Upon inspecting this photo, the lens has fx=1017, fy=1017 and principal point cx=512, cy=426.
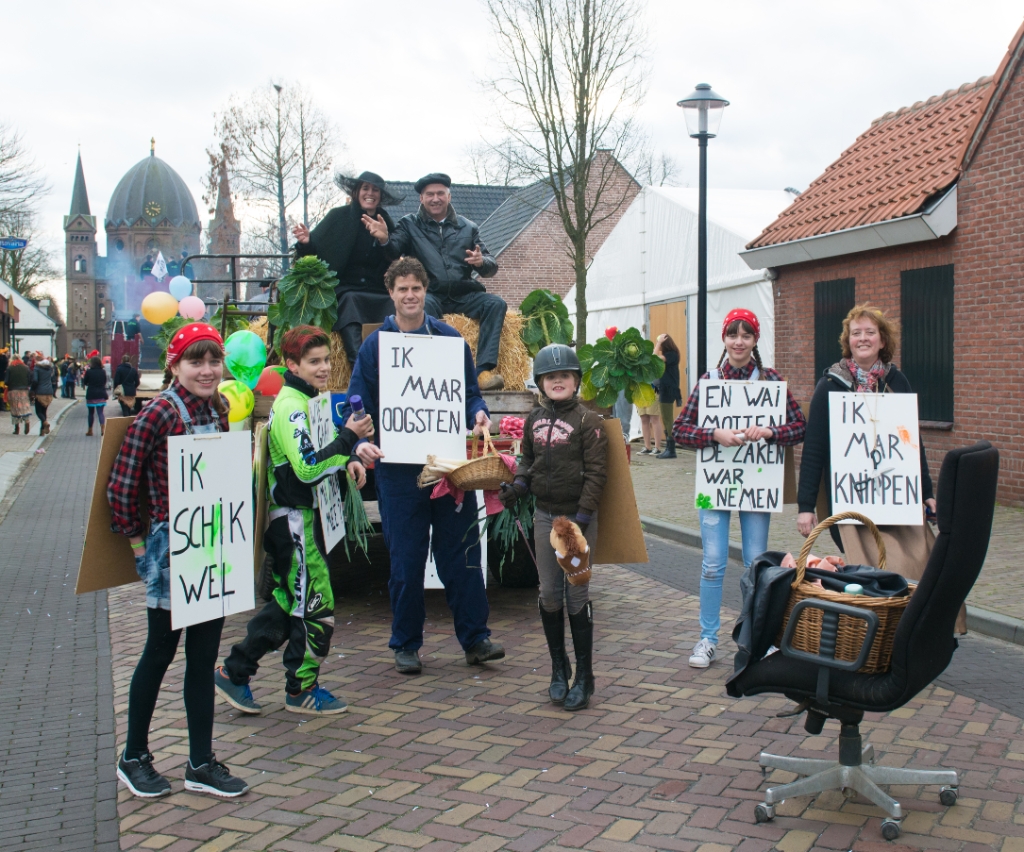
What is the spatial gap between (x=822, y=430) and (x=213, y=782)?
10.1ft

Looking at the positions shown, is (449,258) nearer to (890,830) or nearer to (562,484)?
(562,484)

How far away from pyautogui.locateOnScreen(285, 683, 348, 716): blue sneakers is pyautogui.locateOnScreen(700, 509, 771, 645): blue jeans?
2.02 metres

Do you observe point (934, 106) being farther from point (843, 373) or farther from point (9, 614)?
point (9, 614)

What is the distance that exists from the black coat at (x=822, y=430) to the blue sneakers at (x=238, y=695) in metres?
2.80

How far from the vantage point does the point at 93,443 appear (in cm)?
2388

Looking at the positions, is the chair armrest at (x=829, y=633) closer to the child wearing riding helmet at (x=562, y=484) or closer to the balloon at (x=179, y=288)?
the child wearing riding helmet at (x=562, y=484)

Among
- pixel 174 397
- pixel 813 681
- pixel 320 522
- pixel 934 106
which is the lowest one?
pixel 813 681

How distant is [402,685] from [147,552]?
189 cm

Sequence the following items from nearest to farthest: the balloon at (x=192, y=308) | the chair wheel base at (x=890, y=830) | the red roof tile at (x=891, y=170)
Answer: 1. the chair wheel base at (x=890, y=830)
2. the red roof tile at (x=891, y=170)
3. the balloon at (x=192, y=308)

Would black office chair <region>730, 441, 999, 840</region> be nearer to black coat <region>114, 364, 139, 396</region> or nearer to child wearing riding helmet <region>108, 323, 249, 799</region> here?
child wearing riding helmet <region>108, 323, 249, 799</region>

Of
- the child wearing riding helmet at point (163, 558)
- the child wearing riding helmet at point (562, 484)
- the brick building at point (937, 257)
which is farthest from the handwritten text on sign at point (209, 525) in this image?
the brick building at point (937, 257)

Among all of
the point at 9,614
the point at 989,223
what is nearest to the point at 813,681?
the point at 9,614

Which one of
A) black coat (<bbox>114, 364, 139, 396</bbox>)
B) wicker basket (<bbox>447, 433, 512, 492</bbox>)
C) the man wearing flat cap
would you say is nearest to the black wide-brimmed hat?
the man wearing flat cap

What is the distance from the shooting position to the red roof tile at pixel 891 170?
476 inches
